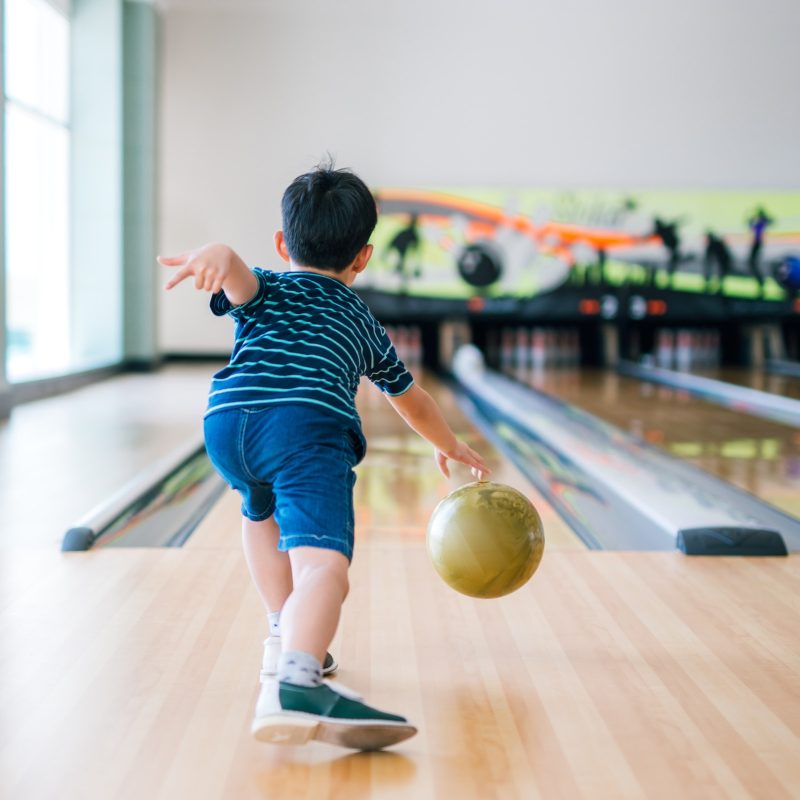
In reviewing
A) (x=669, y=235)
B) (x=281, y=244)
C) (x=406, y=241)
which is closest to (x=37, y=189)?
(x=406, y=241)

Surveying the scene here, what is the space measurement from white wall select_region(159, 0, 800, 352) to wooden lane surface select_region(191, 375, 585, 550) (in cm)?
428

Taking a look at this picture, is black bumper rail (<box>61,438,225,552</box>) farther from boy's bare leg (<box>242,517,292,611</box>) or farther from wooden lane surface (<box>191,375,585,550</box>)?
boy's bare leg (<box>242,517,292,611</box>)

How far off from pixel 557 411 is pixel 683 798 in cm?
493

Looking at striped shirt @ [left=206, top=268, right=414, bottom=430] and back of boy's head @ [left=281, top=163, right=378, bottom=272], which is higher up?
back of boy's head @ [left=281, top=163, right=378, bottom=272]

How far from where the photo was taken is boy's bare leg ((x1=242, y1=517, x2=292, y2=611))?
1852mm

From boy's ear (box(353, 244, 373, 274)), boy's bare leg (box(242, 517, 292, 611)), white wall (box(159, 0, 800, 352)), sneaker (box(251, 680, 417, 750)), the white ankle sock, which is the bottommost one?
sneaker (box(251, 680, 417, 750))

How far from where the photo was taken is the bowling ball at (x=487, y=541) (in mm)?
1896

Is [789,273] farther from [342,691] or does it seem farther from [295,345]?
[342,691]

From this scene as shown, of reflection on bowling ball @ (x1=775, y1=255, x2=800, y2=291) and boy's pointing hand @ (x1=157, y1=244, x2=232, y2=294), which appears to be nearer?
boy's pointing hand @ (x1=157, y1=244, x2=232, y2=294)

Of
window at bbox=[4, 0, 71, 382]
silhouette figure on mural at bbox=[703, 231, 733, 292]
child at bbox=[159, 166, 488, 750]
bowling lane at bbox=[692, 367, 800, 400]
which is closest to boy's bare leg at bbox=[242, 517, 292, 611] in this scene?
child at bbox=[159, 166, 488, 750]

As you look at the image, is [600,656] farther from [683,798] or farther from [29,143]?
[29,143]

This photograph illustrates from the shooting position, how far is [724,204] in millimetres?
9336

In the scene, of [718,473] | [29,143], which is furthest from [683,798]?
[29,143]

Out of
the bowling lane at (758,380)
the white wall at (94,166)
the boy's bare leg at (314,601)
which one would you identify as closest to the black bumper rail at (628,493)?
the boy's bare leg at (314,601)
